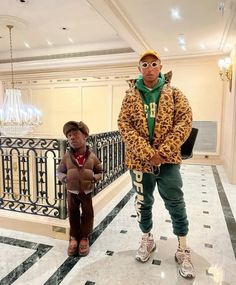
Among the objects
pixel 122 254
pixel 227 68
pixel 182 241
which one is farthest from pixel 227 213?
pixel 227 68

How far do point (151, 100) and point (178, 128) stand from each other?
27cm

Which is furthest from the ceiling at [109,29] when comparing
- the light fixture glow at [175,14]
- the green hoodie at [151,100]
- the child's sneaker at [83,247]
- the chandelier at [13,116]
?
the child's sneaker at [83,247]

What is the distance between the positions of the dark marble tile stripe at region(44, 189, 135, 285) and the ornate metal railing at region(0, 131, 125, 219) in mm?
319

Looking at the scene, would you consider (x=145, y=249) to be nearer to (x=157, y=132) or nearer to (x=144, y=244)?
(x=144, y=244)

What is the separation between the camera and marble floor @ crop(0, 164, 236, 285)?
5.61 feet

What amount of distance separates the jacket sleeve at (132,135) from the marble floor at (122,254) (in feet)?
2.81

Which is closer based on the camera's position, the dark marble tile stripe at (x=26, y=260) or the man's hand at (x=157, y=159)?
the man's hand at (x=157, y=159)

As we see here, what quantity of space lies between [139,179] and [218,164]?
4636 mm

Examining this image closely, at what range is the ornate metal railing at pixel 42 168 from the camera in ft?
7.86

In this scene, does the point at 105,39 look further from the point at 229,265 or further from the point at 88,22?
the point at 229,265

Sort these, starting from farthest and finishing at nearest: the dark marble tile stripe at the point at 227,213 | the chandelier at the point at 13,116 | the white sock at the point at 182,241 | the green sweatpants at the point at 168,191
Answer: the chandelier at the point at 13,116, the dark marble tile stripe at the point at 227,213, the white sock at the point at 182,241, the green sweatpants at the point at 168,191

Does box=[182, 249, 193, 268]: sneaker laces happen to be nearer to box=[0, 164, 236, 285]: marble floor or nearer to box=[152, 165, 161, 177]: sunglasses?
box=[0, 164, 236, 285]: marble floor

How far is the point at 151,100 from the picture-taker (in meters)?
1.70

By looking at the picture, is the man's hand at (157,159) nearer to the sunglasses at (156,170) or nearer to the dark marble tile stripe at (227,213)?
the sunglasses at (156,170)
